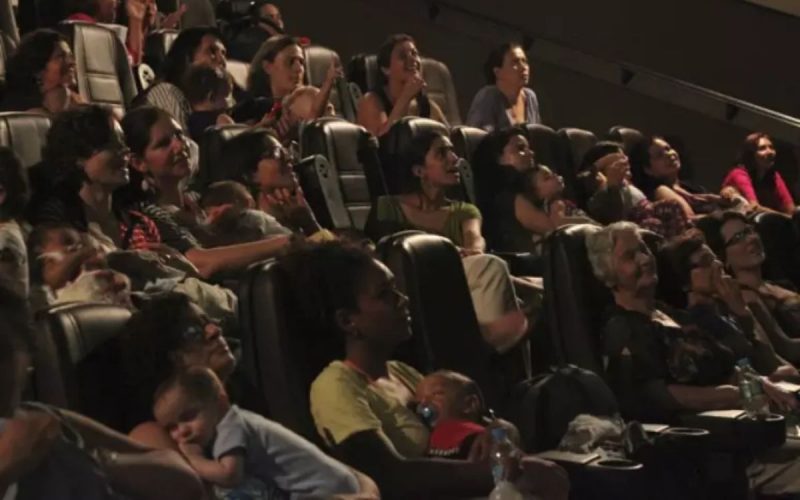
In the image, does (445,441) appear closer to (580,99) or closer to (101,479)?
Result: (101,479)

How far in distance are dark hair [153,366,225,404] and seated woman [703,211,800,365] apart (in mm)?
2453

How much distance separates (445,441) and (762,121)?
15.8 ft

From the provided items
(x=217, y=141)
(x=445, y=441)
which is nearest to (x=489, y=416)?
(x=445, y=441)

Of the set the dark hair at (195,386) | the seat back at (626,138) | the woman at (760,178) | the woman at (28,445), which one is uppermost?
the woman at (28,445)

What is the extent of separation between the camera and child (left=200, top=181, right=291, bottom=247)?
3.63 meters

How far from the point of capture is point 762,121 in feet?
23.7

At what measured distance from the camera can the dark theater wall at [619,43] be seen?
752cm

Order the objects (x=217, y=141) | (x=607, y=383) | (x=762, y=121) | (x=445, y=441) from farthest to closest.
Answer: (x=762, y=121) → (x=217, y=141) → (x=607, y=383) → (x=445, y=441)

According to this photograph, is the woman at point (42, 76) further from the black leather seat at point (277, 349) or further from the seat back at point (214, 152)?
the black leather seat at point (277, 349)

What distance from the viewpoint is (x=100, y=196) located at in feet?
11.0

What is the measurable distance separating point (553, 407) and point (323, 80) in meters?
2.88

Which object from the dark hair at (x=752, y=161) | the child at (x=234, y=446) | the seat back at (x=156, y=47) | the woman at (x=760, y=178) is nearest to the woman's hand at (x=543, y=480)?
the child at (x=234, y=446)

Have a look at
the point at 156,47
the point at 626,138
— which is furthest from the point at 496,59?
the point at 156,47

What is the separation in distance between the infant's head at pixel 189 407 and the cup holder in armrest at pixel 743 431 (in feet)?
3.82
